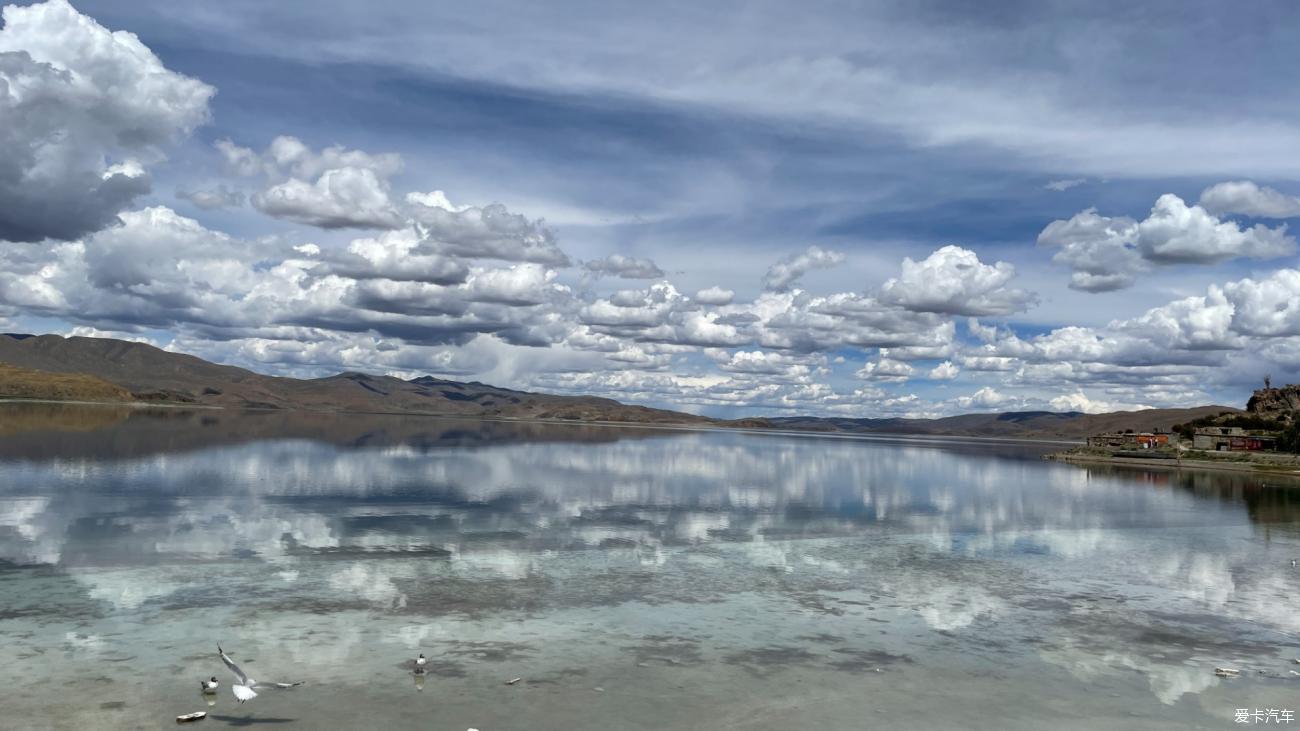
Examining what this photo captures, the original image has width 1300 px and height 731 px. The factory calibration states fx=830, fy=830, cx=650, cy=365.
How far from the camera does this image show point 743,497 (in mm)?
72812

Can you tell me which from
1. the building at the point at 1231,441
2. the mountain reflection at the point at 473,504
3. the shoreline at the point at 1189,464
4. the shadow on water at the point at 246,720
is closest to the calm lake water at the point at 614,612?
the shadow on water at the point at 246,720

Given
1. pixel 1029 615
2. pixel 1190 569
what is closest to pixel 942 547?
pixel 1190 569

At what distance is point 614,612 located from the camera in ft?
94.3

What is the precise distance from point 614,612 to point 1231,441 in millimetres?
202420

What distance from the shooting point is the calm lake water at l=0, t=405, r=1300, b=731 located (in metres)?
19.6

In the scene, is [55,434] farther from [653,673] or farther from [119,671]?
[653,673]

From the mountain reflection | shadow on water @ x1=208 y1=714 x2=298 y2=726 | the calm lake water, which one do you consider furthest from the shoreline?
shadow on water @ x1=208 y1=714 x2=298 y2=726

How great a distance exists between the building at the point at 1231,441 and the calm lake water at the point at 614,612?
142171 millimetres

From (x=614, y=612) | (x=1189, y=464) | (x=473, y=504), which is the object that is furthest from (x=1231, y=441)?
(x=614, y=612)

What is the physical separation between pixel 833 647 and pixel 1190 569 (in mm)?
27785

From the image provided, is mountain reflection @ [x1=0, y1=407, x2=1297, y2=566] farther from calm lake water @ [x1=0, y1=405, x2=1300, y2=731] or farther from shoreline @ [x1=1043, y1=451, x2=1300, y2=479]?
shoreline @ [x1=1043, y1=451, x2=1300, y2=479]

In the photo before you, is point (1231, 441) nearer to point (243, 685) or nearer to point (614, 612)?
point (614, 612)

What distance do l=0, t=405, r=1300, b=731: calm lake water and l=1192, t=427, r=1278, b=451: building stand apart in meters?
142

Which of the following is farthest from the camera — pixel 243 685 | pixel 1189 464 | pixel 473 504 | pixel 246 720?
pixel 1189 464
